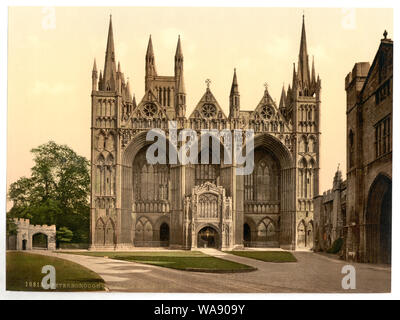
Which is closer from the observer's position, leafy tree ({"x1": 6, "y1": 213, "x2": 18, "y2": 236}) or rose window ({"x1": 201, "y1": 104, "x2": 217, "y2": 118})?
leafy tree ({"x1": 6, "y1": 213, "x2": 18, "y2": 236})

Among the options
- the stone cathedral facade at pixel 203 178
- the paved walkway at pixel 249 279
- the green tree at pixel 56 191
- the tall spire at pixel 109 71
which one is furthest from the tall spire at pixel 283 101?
the paved walkway at pixel 249 279

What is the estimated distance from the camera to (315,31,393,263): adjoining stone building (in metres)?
24.8

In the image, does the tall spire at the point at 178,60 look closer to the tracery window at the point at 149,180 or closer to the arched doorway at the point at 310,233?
the tracery window at the point at 149,180

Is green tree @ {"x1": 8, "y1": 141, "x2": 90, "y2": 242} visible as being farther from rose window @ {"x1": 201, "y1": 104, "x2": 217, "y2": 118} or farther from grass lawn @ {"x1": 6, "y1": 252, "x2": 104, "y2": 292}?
rose window @ {"x1": 201, "y1": 104, "x2": 217, "y2": 118}

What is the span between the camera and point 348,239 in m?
27.7

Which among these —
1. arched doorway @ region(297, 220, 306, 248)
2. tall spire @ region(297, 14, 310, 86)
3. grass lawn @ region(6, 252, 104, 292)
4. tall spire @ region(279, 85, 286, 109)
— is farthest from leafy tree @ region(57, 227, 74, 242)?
tall spire @ region(279, 85, 286, 109)

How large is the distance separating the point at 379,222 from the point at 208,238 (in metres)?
16.9

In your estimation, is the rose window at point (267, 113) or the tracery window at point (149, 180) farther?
the tracery window at point (149, 180)

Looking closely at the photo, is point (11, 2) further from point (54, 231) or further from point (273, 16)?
point (54, 231)

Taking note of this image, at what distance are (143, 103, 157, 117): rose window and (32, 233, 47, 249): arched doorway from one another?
1242 centimetres

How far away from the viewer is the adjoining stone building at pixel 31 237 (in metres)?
28.2

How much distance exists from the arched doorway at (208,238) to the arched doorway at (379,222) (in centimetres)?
1599
